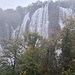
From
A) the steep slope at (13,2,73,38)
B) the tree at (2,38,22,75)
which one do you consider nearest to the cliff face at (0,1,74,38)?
the steep slope at (13,2,73,38)

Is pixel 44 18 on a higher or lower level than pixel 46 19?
higher

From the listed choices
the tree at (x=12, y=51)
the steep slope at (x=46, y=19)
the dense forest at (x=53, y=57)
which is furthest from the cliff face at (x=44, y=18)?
the dense forest at (x=53, y=57)

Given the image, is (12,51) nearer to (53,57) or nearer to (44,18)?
(53,57)

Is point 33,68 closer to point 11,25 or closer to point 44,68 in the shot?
point 44,68

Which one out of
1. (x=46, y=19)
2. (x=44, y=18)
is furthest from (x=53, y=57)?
(x=44, y=18)

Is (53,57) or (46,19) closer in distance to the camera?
(53,57)

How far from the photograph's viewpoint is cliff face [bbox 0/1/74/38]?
32906 millimetres

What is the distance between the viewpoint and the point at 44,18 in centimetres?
3484

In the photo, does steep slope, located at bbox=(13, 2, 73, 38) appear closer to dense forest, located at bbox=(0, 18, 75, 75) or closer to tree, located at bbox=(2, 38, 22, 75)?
tree, located at bbox=(2, 38, 22, 75)

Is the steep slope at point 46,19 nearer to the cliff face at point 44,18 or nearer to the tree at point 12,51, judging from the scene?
the cliff face at point 44,18

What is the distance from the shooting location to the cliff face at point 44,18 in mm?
32906

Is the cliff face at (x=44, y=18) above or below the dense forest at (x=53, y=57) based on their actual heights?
above

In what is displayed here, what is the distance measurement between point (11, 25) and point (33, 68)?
28.9 m

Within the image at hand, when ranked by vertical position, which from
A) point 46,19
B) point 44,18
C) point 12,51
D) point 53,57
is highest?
point 44,18
